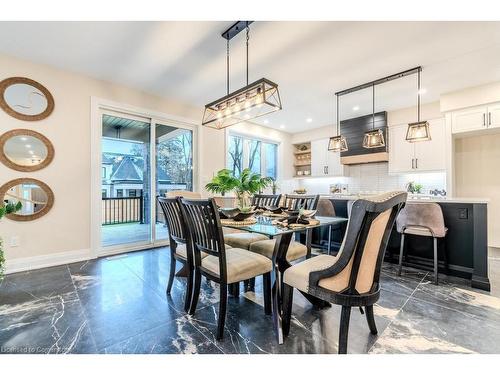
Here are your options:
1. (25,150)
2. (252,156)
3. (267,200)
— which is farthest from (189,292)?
(252,156)

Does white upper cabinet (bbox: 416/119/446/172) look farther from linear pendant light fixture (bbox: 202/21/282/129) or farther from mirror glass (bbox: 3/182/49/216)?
mirror glass (bbox: 3/182/49/216)

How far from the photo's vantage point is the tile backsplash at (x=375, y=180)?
187 inches

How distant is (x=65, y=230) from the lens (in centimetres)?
326

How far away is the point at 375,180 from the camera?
548 cm

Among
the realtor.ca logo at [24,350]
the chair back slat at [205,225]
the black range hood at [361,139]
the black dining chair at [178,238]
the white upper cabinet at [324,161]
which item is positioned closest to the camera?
the realtor.ca logo at [24,350]

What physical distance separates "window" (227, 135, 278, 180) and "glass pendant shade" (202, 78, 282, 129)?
243 cm

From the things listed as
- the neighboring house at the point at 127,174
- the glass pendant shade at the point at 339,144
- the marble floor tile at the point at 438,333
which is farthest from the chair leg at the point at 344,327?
the neighboring house at the point at 127,174

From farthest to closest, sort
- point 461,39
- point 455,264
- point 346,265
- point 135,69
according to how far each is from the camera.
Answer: point 135,69
point 455,264
point 461,39
point 346,265

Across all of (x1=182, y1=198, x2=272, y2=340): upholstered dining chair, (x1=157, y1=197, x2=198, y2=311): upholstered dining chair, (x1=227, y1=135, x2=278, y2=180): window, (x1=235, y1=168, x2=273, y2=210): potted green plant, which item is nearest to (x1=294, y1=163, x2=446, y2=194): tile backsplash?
(x1=227, y1=135, x2=278, y2=180): window

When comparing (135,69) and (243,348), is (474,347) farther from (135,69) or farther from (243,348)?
(135,69)

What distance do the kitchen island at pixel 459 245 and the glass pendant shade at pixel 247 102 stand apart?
209 centimetres

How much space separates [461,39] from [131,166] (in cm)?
501

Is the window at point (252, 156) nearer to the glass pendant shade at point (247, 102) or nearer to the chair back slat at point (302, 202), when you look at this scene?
the glass pendant shade at point (247, 102)

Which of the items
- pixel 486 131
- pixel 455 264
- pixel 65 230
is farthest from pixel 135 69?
pixel 486 131
